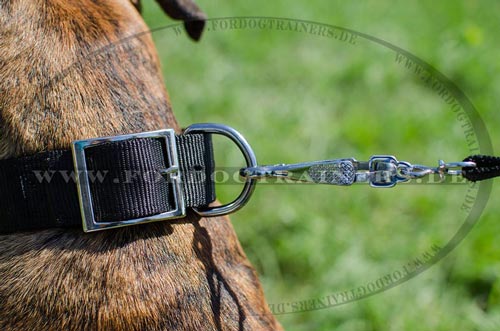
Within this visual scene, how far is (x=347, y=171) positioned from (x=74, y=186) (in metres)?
0.80

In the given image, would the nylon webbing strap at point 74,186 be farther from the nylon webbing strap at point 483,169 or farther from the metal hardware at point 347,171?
the nylon webbing strap at point 483,169

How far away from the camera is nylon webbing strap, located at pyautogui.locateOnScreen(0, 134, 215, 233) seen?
1.76 metres

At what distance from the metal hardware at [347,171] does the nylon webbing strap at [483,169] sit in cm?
8

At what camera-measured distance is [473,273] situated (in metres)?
3.44

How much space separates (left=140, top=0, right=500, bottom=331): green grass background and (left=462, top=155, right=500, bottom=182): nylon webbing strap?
1.31 m

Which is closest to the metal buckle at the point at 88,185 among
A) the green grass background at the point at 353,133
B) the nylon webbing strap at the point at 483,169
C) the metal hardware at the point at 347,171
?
the metal hardware at the point at 347,171

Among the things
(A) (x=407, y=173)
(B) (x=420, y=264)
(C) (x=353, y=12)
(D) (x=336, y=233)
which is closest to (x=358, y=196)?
(D) (x=336, y=233)

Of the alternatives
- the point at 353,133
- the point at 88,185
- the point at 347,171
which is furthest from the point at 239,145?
the point at 353,133

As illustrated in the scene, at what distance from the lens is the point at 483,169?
204cm

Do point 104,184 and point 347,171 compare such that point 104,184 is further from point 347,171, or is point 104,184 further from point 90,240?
point 347,171

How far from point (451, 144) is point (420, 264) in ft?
3.76

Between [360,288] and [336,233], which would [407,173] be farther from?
[336,233]

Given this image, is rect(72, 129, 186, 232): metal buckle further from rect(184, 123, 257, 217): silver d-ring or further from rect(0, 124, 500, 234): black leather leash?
rect(184, 123, 257, 217): silver d-ring

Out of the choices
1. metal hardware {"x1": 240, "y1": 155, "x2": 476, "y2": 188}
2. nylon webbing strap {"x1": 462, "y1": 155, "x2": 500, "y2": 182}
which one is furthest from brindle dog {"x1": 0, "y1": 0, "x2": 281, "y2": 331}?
nylon webbing strap {"x1": 462, "y1": 155, "x2": 500, "y2": 182}
